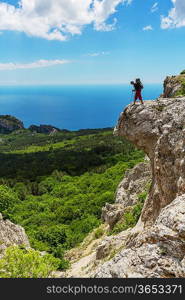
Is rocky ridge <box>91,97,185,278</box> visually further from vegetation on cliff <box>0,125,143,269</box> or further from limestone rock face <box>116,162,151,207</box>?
vegetation on cliff <box>0,125,143,269</box>

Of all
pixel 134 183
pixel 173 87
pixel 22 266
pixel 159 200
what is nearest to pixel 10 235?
pixel 22 266

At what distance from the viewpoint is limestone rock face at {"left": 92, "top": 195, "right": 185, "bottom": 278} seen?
1034cm

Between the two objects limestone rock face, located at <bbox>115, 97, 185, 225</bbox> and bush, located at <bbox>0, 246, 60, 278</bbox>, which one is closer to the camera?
bush, located at <bbox>0, 246, 60, 278</bbox>

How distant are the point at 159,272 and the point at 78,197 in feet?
194

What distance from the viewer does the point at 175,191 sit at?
19359 millimetres

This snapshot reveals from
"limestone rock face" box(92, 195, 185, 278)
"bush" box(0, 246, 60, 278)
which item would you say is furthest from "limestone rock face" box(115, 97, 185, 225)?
"bush" box(0, 246, 60, 278)

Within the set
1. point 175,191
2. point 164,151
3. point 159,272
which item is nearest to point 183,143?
point 164,151

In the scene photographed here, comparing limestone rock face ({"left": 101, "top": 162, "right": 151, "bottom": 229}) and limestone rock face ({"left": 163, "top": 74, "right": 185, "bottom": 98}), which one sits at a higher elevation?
limestone rock face ({"left": 163, "top": 74, "right": 185, "bottom": 98})

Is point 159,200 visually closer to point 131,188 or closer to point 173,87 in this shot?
point 131,188

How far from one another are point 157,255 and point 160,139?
1173 cm

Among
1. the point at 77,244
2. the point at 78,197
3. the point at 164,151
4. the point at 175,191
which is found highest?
the point at 164,151

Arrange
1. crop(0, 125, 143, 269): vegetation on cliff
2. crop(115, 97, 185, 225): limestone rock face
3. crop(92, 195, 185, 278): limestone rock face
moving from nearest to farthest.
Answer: crop(92, 195, 185, 278): limestone rock face → crop(115, 97, 185, 225): limestone rock face → crop(0, 125, 143, 269): vegetation on cliff

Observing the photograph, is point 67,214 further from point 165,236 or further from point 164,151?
point 165,236

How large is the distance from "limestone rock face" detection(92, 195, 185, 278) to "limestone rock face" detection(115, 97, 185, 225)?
627 centimetres
